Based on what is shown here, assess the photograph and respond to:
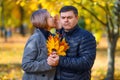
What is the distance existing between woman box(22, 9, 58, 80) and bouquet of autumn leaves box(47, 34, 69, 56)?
0.50ft

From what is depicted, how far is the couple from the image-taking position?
4863 mm

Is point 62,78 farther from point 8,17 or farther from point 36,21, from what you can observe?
point 8,17

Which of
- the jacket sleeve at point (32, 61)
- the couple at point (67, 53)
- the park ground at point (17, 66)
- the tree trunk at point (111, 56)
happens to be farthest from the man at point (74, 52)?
the tree trunk at point (111, 56)

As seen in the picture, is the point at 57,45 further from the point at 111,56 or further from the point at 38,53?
the point at 111,56

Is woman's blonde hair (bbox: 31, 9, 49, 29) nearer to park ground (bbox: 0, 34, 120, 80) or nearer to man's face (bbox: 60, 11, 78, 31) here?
man's face (bbox: 60, 11, 78, 31)

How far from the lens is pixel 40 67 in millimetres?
4953

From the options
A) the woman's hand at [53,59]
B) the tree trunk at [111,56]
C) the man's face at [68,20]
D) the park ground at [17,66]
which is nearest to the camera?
the woman's hand at [53,59]

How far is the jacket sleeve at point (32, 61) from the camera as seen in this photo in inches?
194

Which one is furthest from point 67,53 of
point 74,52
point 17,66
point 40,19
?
point 17,66

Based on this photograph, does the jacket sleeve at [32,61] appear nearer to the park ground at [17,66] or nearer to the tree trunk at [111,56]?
the park ground at [17,66]

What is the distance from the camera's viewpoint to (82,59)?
4848mm

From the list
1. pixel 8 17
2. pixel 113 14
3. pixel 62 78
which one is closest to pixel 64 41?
pixel 62 78

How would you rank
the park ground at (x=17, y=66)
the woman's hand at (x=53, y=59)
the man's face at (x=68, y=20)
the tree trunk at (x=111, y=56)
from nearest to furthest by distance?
1. the woman's hand at (x=53, y=59)
2. the man's face at (x=68, y=20)
3. the tree trunk at (x=111, y=56)
4. the park ground at (x=17, y=66)

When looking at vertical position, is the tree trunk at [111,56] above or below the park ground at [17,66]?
above
